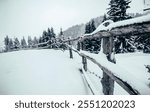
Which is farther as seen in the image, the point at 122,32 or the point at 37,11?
the point at 37,11

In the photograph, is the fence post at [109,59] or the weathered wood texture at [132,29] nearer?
the weathered wood texture at [132,29]

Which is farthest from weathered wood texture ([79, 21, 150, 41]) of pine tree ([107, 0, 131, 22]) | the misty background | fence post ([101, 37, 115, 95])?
pine tree ([107, 0, 131, 22])

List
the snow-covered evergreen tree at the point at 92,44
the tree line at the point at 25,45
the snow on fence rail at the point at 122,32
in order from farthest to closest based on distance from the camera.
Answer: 1. the snow-covered evergreen tree at the point at 92,44
2. the tree line at the point at 25,45
3. the snow on fence rail at the point at 122,32

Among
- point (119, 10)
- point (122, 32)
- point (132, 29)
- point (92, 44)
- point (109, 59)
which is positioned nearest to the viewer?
point (132, 29)

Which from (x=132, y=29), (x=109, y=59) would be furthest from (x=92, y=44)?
(x=132, y=29)

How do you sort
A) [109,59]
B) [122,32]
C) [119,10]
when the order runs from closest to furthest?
1. [122,32]
2. [109,59]
3. [119,10]

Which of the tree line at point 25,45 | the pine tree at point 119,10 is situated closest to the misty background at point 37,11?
the tree line at point 25,45

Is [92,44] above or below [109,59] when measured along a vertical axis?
above

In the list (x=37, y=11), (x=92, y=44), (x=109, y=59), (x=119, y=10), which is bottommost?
(x=109, y=59)

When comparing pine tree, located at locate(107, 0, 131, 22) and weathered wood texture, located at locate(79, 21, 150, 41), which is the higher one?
pine tree, located at locate(107, 0, 131, 22)

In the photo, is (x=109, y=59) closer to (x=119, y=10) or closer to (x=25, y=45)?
(x=119, y=10)

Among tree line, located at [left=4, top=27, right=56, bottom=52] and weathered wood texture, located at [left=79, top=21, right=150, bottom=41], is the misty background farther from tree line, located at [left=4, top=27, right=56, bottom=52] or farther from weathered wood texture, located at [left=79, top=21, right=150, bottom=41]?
weathered wood texture, located at [left=79, top=21, right=150, bottom=41]

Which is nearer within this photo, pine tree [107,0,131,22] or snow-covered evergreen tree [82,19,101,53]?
pine tree [107,0,131,22]

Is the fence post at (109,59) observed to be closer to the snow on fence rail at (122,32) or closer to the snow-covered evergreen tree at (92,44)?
the snow on fence rail at (122,32)
